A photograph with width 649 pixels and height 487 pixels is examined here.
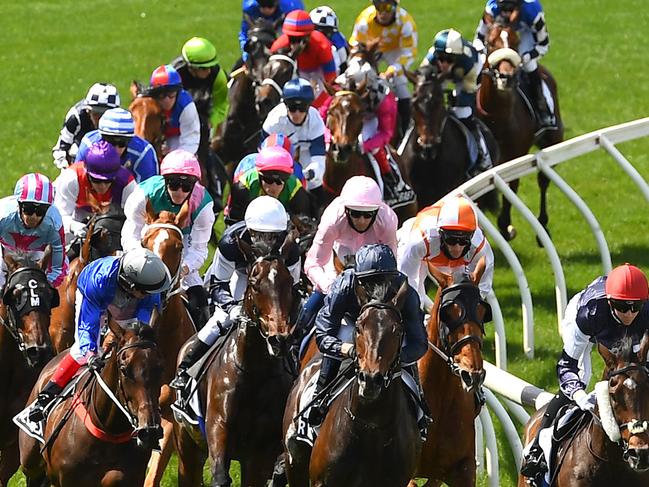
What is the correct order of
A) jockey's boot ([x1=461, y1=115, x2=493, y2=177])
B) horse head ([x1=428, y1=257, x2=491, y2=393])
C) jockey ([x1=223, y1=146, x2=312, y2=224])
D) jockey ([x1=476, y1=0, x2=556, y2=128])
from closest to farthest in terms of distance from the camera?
horse head ([x1=428, y1=257, x2=491, y2=393]), jockey ([x1=223, y1=146, x2=312, y2=224]), jockey's boot ([x1=461, y1=115, x2=493, y2=177]), jockey ([x1=476, y1=0, x2=556, y2=128])

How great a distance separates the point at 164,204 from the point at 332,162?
300cm

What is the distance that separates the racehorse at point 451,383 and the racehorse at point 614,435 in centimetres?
67

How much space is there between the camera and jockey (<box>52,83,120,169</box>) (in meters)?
13.3

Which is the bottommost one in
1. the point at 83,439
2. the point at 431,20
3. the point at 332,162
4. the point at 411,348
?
the point at 431,20

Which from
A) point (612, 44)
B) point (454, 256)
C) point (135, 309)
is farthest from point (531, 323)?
point (612, 44)

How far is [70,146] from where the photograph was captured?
13820 millimetres

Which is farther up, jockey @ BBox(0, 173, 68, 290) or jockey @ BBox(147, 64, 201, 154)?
jockey @ BBox(0, 173, 68, 290)

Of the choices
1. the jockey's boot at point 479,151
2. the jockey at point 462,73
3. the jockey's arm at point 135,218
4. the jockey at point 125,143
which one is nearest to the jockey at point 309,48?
the jockey at point 462,73

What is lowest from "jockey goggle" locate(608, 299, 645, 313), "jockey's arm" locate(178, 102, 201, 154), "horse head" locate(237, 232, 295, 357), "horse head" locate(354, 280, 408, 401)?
"jockey's arm" locate(178, 102, 201, 154)

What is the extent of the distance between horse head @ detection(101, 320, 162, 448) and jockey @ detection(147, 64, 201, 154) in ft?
19.5

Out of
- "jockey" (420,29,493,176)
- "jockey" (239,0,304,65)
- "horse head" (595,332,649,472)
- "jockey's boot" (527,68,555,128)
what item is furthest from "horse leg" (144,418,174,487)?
"jockey" (239,0,304,65)

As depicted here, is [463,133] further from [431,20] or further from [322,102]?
[431,20]

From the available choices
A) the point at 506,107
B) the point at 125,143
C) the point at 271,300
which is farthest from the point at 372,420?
the point at 506,107

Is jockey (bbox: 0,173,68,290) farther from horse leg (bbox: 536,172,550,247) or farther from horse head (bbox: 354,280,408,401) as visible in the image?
horse leg (bbox: 536,172,550,247)
